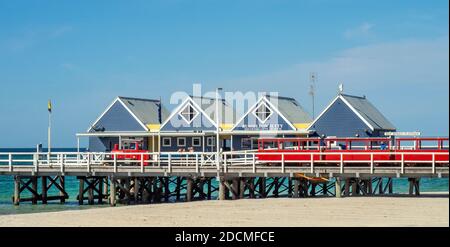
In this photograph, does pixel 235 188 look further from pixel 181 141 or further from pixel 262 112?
pixel 181 141

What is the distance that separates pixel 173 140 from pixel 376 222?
3310 cm

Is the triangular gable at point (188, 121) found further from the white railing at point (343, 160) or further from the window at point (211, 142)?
the white railing at point (343, 160)

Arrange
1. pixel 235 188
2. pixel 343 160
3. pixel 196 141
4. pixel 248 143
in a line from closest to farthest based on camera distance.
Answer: pixel 343 160 → pixel 235 188 → pixel 248 143 → pixel 196 141

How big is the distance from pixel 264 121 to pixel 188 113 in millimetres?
5605

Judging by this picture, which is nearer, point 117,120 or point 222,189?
point 222,189

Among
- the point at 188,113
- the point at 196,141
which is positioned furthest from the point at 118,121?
the point at 196,141

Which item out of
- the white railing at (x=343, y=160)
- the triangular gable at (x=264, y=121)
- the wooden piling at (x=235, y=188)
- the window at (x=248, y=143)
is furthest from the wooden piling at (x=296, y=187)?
the window at (x=248, y=143)

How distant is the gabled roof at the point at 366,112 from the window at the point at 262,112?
135 inches

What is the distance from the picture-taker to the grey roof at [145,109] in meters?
61.7

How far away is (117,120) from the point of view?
6147 centimetres

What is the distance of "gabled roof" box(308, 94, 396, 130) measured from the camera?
178ft

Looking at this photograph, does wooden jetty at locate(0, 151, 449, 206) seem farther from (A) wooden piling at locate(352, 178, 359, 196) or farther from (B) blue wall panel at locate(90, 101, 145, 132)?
(B) blue wall panel at locate(90, 101, 145, 132)
